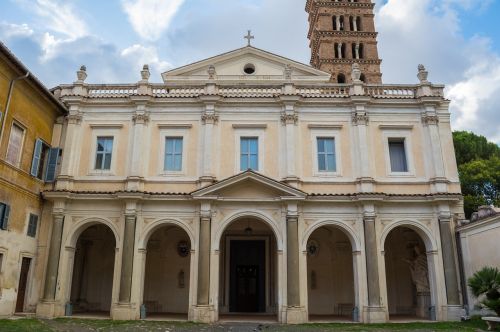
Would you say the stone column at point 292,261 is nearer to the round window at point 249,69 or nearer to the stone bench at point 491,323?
the stone bench at point 491,323

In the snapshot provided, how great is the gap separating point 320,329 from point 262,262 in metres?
6.42

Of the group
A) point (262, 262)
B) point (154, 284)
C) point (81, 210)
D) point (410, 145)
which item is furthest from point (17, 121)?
point (410, 145)

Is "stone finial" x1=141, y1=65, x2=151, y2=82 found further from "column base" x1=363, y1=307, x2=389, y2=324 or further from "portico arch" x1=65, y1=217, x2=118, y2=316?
"column base" x1=363, y1=307, x2=389, y2=324

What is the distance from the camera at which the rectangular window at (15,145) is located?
1647 cm

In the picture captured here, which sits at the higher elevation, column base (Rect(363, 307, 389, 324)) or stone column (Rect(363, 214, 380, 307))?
stone column (Rect(363, 214, 380, 307))

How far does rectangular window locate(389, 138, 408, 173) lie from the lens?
777 inches

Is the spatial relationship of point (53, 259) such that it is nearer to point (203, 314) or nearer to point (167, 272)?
point (167, 272)

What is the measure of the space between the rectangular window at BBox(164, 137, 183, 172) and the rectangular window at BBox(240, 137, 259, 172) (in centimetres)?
290

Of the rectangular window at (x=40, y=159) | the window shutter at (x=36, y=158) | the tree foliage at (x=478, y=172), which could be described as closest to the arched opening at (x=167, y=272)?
the rectangular window at (x=40, y=159)

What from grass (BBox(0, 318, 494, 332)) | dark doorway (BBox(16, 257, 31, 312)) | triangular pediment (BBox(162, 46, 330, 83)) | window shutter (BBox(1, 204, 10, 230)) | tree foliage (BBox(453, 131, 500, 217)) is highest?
triangular pediment (BBox(162, 46, 330, 83))

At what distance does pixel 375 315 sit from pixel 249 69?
14495 mm

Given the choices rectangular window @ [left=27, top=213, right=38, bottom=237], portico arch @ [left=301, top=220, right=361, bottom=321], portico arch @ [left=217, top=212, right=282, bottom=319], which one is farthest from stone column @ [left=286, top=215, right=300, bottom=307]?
rectangular window @ [left=27, top=213, right=38, bottom=237]

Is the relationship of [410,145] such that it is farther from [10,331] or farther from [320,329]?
[10,331]

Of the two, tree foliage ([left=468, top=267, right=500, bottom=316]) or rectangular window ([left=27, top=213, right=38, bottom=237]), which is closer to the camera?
tree foliage ([left=468, top=267, right=500, bottom=316])
